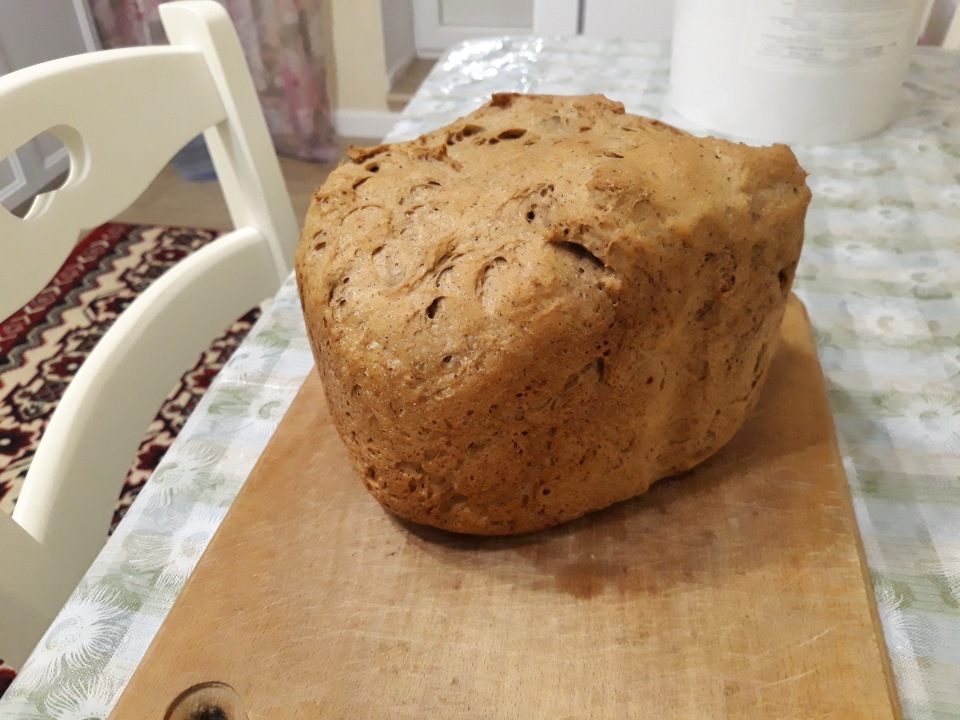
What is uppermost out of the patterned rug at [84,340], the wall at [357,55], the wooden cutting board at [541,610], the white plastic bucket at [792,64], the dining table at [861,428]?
the white plastic bucket at [792,64]

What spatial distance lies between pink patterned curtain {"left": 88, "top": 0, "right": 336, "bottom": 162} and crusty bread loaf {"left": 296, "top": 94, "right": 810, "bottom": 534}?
2.19 m

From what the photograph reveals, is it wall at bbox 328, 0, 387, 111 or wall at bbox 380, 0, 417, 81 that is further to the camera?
wall at bbox 380, 0, 417, 81

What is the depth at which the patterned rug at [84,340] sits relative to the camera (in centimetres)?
163

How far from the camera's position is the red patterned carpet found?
1.63m

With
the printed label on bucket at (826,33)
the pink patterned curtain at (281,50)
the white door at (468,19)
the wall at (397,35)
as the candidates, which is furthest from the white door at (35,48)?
the printed label on bucket at (826,33)

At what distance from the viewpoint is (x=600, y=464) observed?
0.62 m

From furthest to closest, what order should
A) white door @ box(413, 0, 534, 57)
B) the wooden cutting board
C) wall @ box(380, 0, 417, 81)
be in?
white door @ box(413, 0, 534, 57) < wall @ box(380, 0, 417, 81) < the wooden cutting board

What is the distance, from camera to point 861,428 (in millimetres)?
741

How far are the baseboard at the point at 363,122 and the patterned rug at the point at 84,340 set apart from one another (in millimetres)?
904

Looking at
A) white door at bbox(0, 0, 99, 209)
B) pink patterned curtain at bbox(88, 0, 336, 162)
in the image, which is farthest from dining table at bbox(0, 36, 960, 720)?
white door at bbox(0, 0, 99, 209)

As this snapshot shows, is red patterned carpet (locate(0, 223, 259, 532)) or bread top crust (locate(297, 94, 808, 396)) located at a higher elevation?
bread top crust (locate(297, 94, 808, 396))

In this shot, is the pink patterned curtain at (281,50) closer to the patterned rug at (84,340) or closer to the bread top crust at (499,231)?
the patterned rug at (84,340)

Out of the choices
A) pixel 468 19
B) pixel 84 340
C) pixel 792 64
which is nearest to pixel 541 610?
pixel 792 64

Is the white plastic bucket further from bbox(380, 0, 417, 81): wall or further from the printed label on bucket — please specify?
bbox(380, 0, 417, 81): wall
